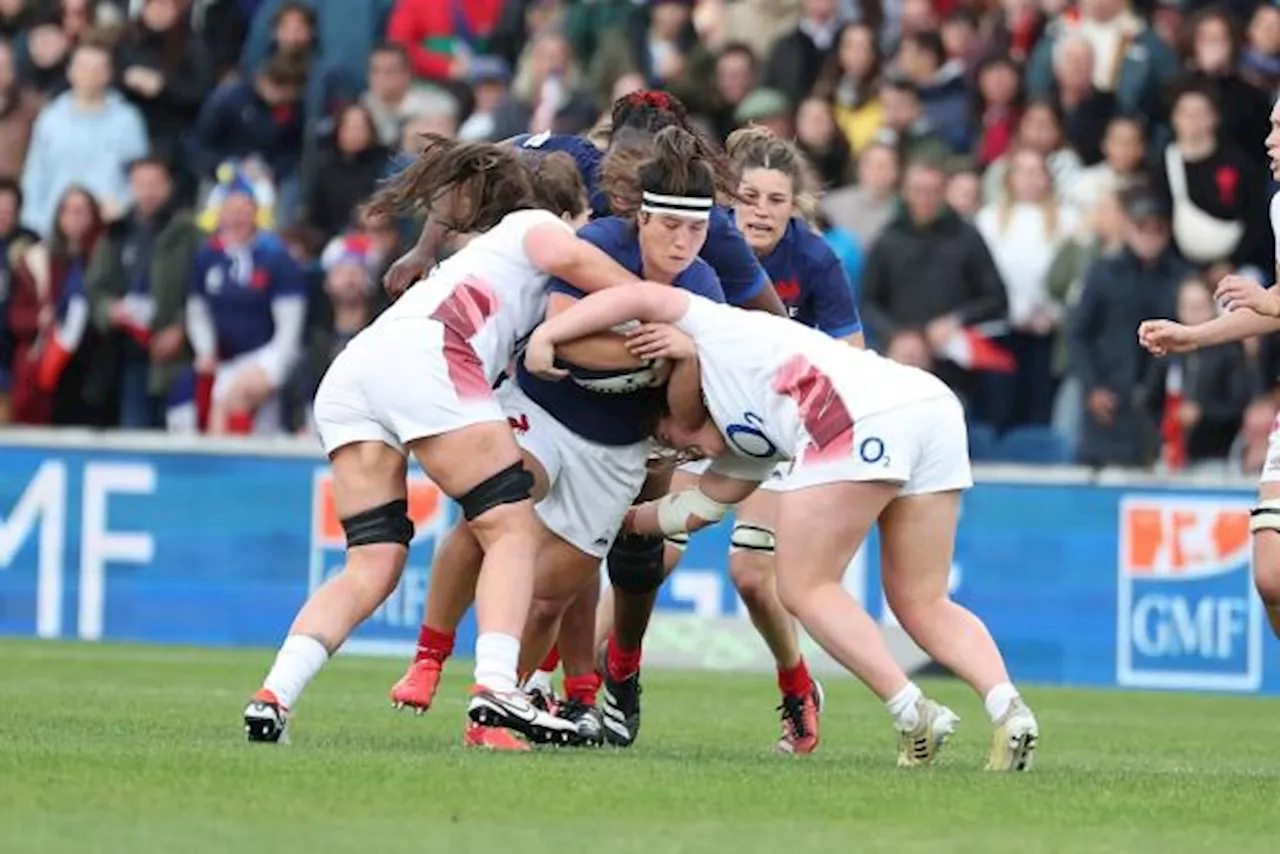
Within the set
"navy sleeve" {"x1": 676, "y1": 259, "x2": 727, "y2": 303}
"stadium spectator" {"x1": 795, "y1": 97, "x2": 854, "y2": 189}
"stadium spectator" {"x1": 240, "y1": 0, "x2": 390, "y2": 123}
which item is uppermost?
"stadium spectator" {"x1": 240, "y1": 0, "x2": 390, "y2": 123}

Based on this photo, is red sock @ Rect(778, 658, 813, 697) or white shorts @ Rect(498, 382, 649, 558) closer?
white shorts @ Rect(498, 382, 649, 558)

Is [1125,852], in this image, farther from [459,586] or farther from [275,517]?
[275,517]

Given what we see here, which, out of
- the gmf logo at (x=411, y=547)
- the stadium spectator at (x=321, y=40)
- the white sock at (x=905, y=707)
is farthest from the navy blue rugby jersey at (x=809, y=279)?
the stadium spectator at (x=321, y=40)

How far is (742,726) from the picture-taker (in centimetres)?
Result: 1332

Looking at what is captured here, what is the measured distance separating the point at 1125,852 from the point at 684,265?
3.13 m

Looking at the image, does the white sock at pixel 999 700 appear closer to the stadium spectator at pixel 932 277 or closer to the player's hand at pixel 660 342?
the player's hand at pixel 660 342

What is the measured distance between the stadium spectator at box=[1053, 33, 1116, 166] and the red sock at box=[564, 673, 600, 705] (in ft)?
32.3

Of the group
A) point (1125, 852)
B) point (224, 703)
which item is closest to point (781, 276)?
point (224, 703)

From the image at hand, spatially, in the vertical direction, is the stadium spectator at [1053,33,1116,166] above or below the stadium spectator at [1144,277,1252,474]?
above

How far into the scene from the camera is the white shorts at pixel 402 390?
1016 centimetres

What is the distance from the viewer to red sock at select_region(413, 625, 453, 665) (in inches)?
426

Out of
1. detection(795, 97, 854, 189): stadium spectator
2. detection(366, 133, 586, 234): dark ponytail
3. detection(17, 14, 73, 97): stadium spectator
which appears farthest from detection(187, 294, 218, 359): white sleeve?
detection(366, 133, 586, 234): dark ponytail

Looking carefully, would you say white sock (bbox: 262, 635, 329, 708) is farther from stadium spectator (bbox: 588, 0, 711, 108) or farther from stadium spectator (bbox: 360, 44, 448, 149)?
stadium spectator (bbox: 360, 44, 448, 149)

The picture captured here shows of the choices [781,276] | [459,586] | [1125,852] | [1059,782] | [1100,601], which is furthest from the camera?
[1100,601]
